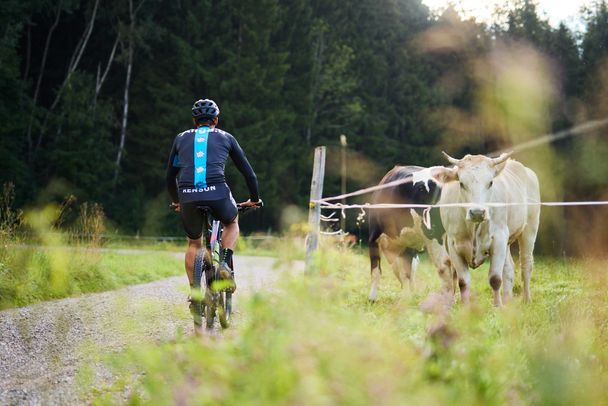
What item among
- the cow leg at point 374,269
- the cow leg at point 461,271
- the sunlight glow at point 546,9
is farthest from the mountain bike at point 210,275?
the sunlight glow at point 546,9

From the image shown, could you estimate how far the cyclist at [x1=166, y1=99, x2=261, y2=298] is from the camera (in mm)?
5984

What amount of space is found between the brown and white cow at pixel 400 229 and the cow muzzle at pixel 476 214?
223cm

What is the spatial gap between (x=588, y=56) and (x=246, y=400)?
118 ft

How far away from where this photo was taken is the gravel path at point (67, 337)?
449cm

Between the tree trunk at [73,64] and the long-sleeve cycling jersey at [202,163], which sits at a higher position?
the tree trunk at [73,64]

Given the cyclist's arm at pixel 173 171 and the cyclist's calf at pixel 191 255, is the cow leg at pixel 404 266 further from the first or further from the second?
the cyclist's calf at pixel 191 255

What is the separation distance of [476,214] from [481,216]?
0.05m

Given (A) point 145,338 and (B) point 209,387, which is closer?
(B) point 209,387

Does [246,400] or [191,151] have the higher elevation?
[191,151]

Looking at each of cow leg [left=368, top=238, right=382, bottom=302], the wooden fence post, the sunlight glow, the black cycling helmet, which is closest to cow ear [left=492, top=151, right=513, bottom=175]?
the wooden fence post

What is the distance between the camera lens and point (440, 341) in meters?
2.93

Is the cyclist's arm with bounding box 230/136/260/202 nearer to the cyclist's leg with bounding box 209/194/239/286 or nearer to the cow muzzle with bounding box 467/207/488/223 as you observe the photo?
the cyclist's leg with bounding box 209/194/239/286

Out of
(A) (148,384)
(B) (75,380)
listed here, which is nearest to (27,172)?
(B) (75,380)

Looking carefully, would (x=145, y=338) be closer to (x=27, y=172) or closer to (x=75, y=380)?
(x=75, y=380)
